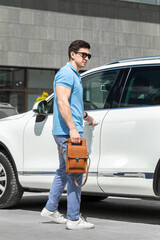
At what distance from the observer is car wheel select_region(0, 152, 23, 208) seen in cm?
717

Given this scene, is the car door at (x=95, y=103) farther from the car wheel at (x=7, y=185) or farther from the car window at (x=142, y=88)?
the car wheel at (x=7, y=185)

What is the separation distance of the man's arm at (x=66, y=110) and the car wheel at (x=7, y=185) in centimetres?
171

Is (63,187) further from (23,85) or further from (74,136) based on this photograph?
(23,85)

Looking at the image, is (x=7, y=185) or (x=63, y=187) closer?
(x=63, y=187)

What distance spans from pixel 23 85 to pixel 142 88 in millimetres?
21948

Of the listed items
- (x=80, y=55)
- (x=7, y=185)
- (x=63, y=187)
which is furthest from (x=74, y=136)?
(x=7, y=185)

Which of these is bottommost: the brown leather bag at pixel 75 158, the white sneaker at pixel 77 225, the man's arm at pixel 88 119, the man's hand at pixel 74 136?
the white sneaker at pixel 77 225

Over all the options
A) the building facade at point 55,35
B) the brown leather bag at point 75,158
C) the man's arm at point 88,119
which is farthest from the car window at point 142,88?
the building facade at point 55,35

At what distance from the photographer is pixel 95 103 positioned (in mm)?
6594

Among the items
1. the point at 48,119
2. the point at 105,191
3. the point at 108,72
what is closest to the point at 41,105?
the point at 48,119

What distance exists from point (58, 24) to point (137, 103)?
22.5 metres

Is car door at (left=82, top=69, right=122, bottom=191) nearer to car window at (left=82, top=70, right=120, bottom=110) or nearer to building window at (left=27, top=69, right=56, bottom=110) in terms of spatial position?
car window at (left=82, top=70, right=120, bottom=110)

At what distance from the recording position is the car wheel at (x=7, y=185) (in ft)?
23.5

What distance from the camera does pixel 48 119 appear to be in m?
6.83
